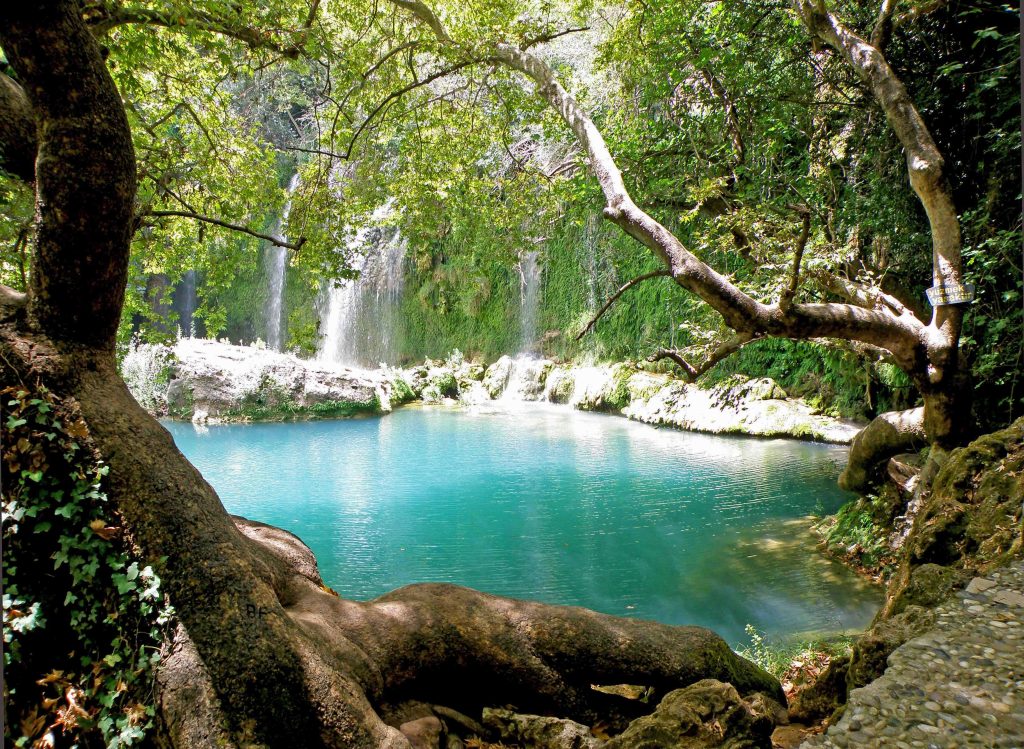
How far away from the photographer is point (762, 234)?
20.4 feet

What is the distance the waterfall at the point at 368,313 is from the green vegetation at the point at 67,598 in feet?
72.8

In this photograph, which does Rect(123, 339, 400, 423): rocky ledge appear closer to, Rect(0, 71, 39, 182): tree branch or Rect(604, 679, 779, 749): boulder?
Rect(0, 71, 39, 182): tree branch

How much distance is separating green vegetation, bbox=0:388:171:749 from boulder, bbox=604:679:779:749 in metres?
1.91

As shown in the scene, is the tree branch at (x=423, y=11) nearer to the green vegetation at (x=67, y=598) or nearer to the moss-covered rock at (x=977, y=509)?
the green vegetation at (x=67, y=598)

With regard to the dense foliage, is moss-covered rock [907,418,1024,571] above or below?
below

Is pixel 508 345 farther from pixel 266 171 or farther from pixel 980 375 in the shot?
pixel 980 375

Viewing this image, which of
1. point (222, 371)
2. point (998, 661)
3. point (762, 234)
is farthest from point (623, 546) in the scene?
point (222, 371)

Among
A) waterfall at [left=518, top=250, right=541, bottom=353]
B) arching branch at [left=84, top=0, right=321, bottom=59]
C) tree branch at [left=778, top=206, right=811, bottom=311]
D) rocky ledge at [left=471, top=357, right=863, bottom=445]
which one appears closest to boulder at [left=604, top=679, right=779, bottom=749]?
Answer: tree branch at [left=778, top=206, right=811, bottom=311]

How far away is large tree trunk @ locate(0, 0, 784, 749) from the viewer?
2.28 m

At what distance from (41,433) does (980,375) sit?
663cm

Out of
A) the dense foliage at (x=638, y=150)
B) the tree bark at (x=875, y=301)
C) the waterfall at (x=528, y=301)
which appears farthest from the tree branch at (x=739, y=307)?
the waterfall at (x=528, y=301)

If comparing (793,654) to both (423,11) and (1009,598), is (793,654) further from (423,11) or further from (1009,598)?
(423,11)

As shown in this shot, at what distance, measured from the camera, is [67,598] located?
91.8 inches

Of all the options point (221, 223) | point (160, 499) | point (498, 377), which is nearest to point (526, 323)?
point (498, 377)
